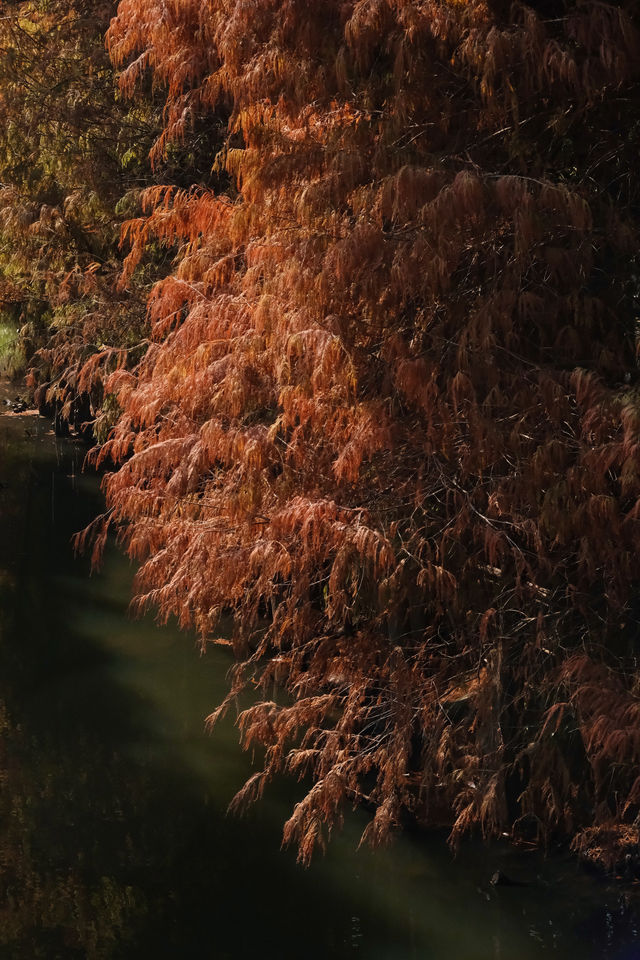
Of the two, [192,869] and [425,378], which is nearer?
[425,378]

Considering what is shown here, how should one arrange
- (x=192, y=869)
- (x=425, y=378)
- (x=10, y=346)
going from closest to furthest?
1. (x=425, y=378)
2. (x=192, y=869)
3. (x=10, y=346)

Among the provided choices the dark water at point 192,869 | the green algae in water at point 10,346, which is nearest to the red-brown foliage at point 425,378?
the dark water at point 192,869

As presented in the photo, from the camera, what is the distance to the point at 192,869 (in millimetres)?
8844

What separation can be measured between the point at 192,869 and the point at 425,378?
432 centimetres

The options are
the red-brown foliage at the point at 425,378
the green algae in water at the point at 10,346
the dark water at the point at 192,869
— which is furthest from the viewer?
the green algae in water at the point at 10,346

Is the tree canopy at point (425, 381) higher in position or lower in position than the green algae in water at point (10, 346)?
higher

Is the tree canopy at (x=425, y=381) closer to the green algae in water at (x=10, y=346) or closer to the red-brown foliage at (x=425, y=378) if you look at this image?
the red-brown foliage at (x=425, y=378)

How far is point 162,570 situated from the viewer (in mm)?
8484

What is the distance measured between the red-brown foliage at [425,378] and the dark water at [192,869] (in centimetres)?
52

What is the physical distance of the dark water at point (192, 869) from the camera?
7.78m

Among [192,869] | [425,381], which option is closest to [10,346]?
[192,869]

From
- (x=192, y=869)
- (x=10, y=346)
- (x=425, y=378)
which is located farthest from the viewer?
(x=10, y=346)

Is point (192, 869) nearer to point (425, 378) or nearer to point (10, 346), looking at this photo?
point (425, 378)

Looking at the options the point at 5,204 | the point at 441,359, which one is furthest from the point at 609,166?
the point at 5,204
